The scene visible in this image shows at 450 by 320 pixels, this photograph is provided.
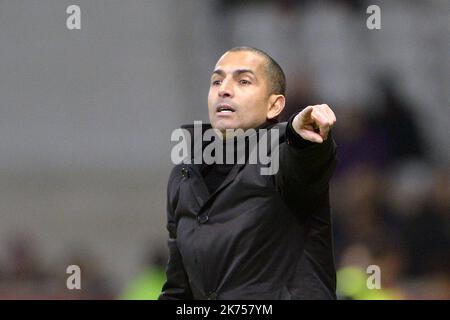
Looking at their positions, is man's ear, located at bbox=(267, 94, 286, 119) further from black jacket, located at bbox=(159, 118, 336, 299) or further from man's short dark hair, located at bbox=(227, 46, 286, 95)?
black jacket, located at bbox=(159, 118, 336, 299)

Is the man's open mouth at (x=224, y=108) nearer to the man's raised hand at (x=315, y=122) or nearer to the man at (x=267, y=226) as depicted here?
the man at (x=267, y=226)

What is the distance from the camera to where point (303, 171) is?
2840 mm

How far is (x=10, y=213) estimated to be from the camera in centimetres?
606

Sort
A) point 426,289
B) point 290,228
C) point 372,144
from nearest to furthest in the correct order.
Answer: point 290,228, point 426,289, point 372,144

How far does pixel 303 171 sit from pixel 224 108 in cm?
46

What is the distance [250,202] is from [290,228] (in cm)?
14

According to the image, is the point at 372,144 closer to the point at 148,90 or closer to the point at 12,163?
the point at 148,90

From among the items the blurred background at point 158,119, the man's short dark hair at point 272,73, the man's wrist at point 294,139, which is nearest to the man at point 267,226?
the man's wrist at point 294,139

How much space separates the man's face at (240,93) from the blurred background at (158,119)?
219 centimetres

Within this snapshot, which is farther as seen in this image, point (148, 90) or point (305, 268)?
point (148, 90)

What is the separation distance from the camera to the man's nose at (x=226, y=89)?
3.19 meters

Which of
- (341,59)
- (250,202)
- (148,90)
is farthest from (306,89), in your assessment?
(250,202)

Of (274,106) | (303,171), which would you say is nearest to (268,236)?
(303,171)

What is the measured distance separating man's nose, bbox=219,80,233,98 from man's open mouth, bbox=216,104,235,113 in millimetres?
31
